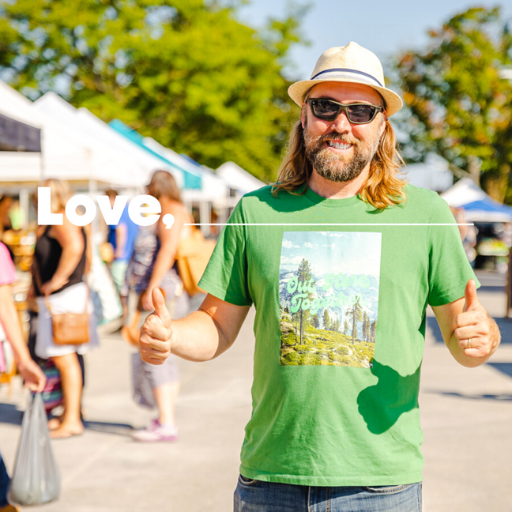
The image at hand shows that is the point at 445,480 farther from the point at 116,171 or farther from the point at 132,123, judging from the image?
the point at 132,123

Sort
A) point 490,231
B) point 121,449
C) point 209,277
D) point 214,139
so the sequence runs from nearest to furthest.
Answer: point 209,277 → point 121,449 → point 490,231 → point 214,139

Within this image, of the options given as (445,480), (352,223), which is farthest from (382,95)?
(445,480)

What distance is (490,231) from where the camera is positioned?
2702cm

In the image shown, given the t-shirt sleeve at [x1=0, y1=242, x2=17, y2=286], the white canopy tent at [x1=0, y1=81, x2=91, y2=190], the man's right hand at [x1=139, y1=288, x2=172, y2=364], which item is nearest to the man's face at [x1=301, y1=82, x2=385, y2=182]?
the man's right hand at [x1=139, y1=288, x2=172, y2=364]

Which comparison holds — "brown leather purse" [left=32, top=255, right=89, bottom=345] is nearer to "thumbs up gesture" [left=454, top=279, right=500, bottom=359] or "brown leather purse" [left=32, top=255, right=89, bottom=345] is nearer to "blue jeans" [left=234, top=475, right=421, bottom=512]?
"blue jeans" [left=234, top=475, right=421, bottom=512]

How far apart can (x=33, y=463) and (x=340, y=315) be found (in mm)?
2370

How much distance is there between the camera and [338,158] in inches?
82.4

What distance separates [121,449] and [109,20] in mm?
26544

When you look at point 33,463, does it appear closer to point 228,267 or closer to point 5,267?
point 5,267

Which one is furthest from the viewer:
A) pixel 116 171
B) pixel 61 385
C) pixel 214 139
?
pixel 214 139

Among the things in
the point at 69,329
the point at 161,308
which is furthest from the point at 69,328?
the point at 161,308

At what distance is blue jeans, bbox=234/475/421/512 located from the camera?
1.95m

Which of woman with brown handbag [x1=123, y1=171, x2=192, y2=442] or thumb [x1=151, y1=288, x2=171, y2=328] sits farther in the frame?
woman with brown handbag [x1=123, y1=171, x2=192, y2=442]

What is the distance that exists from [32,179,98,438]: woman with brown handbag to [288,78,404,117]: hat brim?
339cm
